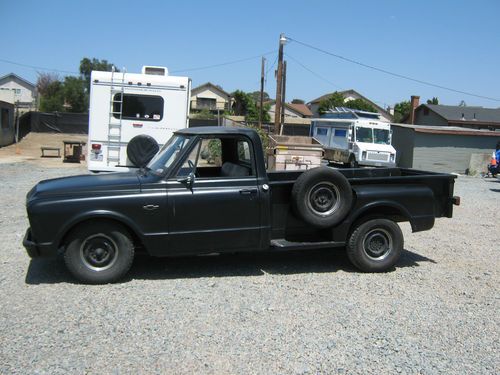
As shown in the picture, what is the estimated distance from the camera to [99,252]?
5.55 metres

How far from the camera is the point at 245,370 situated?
3805 mm

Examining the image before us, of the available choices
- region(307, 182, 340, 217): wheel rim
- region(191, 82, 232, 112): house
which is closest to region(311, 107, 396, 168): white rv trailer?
region(307, 182, 340, 217): wheel rim

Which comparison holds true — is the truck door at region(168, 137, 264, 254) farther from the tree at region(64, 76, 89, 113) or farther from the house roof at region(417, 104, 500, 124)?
the tree at region(64, 76, 89, 113)

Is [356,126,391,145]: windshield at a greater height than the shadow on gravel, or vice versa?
[356,126,391,145]: windshield

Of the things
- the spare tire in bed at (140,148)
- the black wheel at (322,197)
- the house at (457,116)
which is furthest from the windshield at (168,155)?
the house at (457,116)

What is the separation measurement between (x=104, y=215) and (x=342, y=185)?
8.94 ft

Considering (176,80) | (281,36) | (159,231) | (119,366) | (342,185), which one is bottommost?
(119,366)

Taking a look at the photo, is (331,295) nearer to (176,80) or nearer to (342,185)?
(342,185)

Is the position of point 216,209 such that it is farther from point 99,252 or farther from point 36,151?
point 36,151

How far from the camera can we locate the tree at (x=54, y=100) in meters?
59.2

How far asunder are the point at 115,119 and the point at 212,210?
25.8 ft

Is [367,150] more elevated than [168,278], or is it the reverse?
[367,150]

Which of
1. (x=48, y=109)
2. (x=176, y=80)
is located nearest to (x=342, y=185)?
(x=176, y=80)

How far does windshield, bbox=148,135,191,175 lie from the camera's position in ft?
19.5
